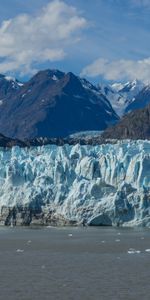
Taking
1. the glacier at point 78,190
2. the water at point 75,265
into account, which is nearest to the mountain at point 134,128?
the glacier at point 78,190

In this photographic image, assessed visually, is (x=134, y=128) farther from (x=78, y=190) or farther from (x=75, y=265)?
(x=75, y=265)

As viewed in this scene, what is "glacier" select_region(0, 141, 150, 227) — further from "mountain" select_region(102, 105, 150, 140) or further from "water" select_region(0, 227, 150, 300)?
"mountain" select_region(102, 105, 150, 140)

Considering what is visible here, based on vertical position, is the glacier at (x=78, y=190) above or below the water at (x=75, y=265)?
above

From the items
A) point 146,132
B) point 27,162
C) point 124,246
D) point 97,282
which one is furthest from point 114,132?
point 97,282

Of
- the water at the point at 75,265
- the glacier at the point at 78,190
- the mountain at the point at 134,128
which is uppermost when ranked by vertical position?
the mountain at the point at 134,128

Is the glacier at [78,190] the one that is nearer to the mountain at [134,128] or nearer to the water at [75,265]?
the water at [75,265]

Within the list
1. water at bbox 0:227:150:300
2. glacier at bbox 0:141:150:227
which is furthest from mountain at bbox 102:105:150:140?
water at bbox 0:227:150:300

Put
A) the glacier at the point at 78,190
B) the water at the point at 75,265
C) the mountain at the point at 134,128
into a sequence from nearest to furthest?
the water at the point at 75,265 → the glacier at the point at 78,190 → the mountain at the point at 134,128
